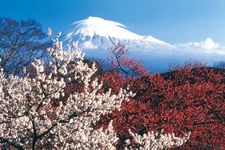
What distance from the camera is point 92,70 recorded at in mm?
15125

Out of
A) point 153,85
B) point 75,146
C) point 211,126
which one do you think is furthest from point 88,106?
point 153,85

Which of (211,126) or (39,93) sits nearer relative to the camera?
(39,93)

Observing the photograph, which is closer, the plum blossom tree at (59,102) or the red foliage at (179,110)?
the plum blossom tree at (59,102)

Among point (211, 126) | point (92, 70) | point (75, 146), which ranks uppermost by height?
point (92, 70)

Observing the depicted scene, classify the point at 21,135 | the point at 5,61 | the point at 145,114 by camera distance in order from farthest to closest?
the point at 5,61 → the point at 145,114 → the point at 21,135

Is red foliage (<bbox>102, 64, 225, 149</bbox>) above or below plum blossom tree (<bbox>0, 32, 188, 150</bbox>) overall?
below

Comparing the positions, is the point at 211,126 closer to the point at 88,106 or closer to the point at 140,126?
the point at 140,126

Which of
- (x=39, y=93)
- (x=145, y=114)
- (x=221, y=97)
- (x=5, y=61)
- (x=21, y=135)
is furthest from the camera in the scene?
(x=5, y=61)

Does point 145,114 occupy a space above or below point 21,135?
below

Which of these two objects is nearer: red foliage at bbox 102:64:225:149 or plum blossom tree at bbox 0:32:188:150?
plum blossom tree at bbox 0:32:188:150

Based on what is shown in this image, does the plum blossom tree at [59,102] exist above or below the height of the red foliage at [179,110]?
above

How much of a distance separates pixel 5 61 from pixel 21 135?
101 feet

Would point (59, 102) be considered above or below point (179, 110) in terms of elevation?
above

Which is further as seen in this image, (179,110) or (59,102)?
(179,110)
